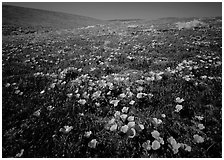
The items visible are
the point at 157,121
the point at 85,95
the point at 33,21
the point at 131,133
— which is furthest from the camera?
the point at 33,21

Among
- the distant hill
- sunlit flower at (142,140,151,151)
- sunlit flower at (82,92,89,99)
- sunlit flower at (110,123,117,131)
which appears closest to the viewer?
sunlit flower at (142,140,151,151)

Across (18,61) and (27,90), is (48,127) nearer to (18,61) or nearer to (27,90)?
(27,90)

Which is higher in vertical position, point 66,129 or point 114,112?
point 114,112

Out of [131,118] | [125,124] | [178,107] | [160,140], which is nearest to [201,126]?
[178,107]

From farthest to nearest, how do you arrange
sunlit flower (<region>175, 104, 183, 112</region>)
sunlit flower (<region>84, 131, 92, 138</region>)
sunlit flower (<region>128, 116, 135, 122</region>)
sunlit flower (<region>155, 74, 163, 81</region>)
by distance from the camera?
sunlit flower (<region>155, 74, 163, 81</region>) < sunlit flower (<region>175, 104, 183, 112</region>) < sunlit flower (<region>128, 116, 135, 122</region>) < sunlit flower (<region>84, 131, 92, 138</region>)

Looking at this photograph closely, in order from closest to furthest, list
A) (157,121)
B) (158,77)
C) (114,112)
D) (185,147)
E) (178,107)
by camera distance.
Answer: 1. (185,147)
2. (157,121)
3. (178,107)
4. (114,112)
5. (158,77)

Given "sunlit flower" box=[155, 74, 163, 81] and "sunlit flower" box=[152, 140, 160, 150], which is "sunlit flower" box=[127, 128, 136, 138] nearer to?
"sunlit flower" box=[152, 140, 160, 150]

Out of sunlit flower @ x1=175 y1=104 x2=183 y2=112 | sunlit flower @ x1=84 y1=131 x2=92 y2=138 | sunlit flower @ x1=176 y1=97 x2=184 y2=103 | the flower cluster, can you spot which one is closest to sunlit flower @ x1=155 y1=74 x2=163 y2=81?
sunlit flower @ x1=176 y1=97 x2=184 y2=103

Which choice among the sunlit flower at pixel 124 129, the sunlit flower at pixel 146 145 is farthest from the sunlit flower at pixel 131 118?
the sunlit flower at pixel 146 145

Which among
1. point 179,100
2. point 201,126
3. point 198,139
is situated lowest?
point 198,139

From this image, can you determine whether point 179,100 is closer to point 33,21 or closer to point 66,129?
point 66,129

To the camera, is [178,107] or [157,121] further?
[178,107]

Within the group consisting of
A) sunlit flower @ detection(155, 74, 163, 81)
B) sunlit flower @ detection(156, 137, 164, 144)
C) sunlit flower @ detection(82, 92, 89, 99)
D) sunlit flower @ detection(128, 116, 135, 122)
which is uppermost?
sunlit flower @ detection(155, 74, 163, 81)

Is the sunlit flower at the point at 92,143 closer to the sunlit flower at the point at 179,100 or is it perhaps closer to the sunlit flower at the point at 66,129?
the sunlit flower at the point at 66,129
